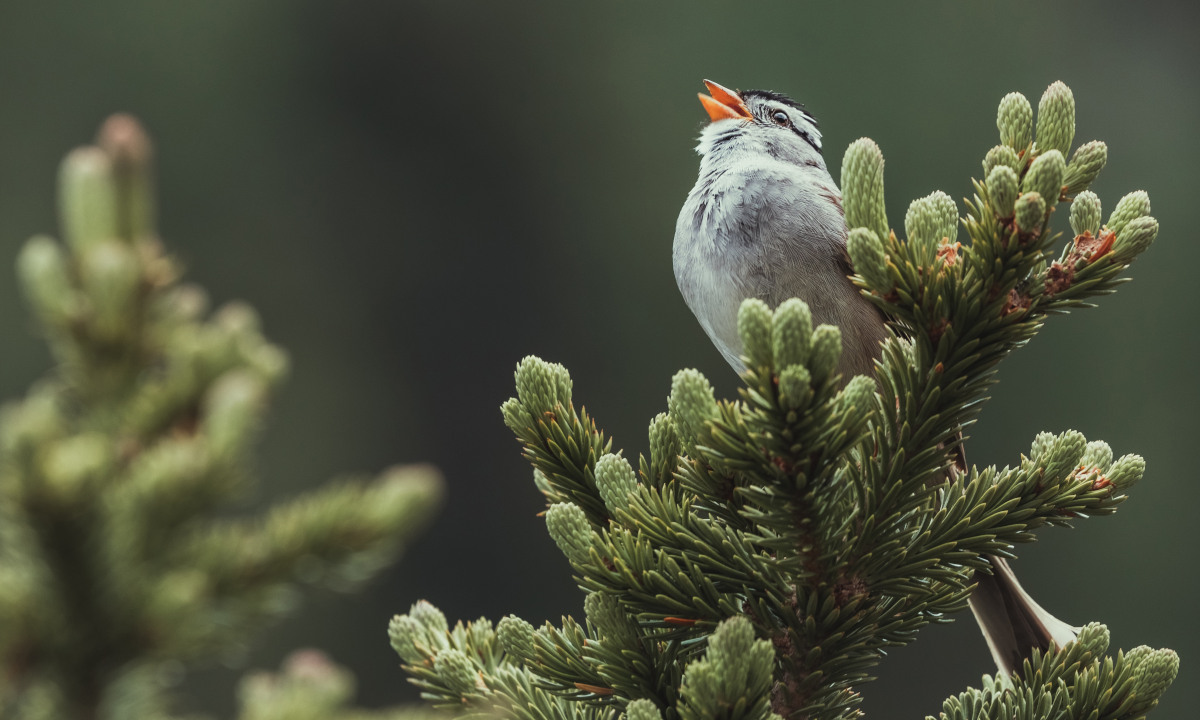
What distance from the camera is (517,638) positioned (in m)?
1.31

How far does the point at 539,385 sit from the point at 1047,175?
58 cm

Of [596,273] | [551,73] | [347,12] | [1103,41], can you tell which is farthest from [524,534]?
[1103,41]

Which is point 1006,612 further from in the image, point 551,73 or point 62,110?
point 551,73

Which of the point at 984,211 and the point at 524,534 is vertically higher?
the point at 524,534

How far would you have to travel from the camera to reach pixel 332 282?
1605 centimetres

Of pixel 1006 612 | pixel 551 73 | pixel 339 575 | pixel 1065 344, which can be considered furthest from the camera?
pixel 551 73

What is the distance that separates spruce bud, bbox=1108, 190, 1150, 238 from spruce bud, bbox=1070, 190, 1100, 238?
0.05 feet

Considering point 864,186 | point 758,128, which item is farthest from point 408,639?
point 758,128

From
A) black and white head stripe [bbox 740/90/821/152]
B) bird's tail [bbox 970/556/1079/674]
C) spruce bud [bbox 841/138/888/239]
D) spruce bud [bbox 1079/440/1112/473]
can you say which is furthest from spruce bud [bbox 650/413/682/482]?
black and white head stripe [bbox 740/90/821/152]

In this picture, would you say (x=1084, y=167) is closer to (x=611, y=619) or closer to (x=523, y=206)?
(x=611, y=619)

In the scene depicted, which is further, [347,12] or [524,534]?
[347,12]

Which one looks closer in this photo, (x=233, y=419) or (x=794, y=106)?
(x=233, y=419)

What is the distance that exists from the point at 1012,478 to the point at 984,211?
0.30 meters

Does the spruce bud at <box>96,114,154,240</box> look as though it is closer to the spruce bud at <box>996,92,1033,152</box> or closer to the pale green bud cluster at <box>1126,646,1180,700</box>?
the spruce bud at <box>996,92,1033,152</box>
